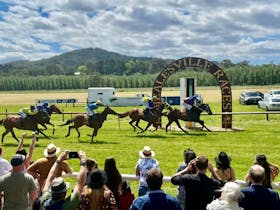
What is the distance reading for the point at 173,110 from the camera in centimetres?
2183

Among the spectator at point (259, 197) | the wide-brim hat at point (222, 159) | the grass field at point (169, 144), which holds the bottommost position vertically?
the grass field at point (169, 144)

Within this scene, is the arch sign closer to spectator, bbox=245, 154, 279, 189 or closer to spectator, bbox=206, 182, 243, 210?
spectator, bbox=245, 154, 279, 189

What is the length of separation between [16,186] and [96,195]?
1.13 meters

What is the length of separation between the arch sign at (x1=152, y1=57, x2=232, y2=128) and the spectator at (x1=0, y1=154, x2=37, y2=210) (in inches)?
737

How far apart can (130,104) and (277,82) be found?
82.6 m

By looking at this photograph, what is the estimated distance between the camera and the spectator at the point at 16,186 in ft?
16.5

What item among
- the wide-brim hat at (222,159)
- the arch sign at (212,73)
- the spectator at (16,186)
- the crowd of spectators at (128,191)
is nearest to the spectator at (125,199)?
the crowd of spectators at (128,191)

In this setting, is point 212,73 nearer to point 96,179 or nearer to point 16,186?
point 16,186

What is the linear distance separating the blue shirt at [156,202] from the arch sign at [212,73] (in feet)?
62.3

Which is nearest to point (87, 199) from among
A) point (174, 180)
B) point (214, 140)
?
point (174, 180)

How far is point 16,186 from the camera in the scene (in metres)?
5.02

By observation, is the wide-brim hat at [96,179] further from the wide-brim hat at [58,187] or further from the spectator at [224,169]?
the spectator at [224,169]

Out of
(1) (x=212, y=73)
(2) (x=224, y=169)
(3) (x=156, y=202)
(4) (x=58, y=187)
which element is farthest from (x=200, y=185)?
(1) (x=212, y=73)

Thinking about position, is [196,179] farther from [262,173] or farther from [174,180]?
[262,173]
